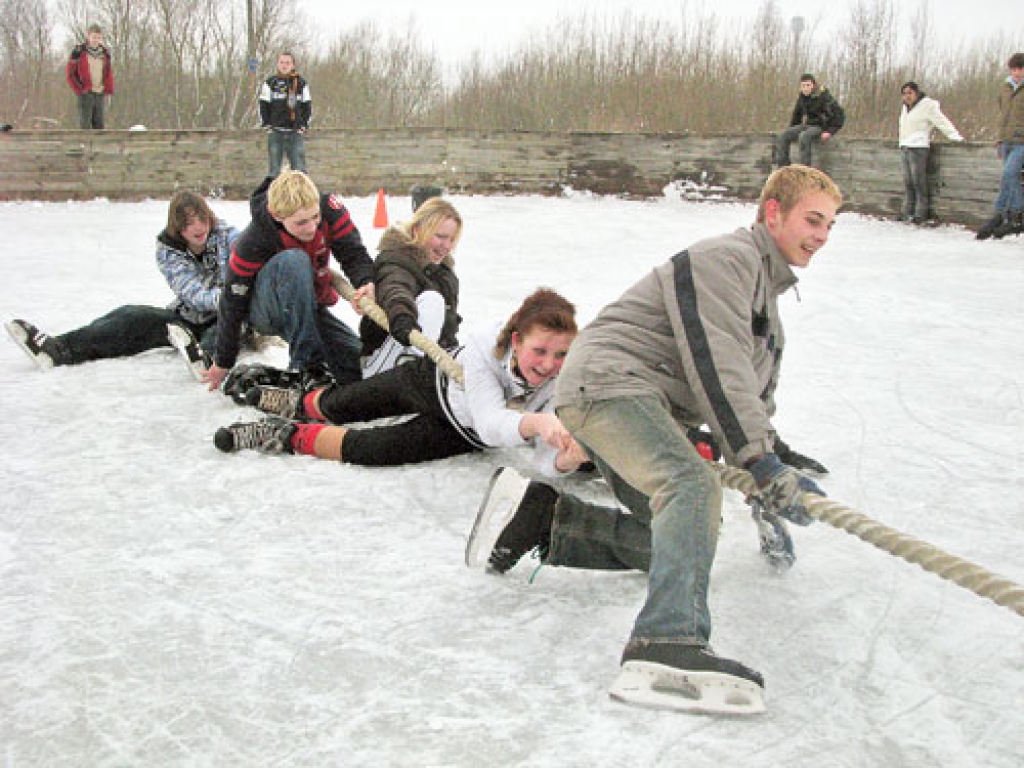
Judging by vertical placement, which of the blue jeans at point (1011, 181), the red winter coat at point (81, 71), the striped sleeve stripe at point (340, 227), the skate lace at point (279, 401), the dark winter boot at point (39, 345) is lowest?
the skate lace at point (279, 401)

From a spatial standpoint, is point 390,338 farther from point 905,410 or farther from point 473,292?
point 473,292

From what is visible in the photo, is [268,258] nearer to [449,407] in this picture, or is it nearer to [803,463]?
[449,407]

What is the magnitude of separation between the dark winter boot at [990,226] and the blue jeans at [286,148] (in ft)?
21.4

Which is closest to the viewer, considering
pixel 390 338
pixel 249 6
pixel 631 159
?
pixel 390 338

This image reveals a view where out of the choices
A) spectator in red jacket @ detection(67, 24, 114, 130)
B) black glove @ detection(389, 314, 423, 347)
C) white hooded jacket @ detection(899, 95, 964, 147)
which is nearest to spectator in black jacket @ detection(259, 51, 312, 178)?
spectator in red jacket @ detection(67, 24, 114, 130)

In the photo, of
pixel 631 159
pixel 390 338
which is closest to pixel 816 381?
pixel 390 338

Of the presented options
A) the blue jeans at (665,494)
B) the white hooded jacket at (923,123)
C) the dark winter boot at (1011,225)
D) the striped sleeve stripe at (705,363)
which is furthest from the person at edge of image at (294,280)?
the white hooded jacket at (923,123)

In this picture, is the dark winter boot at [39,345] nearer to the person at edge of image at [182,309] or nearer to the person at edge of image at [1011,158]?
the person at edge of image at [182,309]

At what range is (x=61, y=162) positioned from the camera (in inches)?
416

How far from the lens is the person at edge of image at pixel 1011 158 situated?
8141mm

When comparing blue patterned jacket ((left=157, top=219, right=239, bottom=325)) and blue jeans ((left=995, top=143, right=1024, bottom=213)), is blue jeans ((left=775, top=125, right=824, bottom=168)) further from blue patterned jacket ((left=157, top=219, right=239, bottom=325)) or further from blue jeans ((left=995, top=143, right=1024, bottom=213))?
blue patterned jacket ((left=157, top=219, right=239, bottom=325))

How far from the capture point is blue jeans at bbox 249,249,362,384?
12.6 ft

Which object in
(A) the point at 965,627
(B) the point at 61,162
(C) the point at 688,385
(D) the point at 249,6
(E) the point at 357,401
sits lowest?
(A) the point at 965,627

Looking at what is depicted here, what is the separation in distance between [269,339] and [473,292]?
2024 mm
